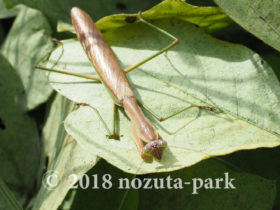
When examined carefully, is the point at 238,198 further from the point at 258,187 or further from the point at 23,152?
the point at 23,152

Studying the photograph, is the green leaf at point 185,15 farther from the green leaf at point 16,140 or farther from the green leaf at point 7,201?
the green leaf at point 7,201

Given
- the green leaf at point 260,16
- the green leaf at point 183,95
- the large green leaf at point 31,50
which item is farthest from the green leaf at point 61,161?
the green leaf at point 260,16

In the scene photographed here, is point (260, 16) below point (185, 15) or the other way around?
the other way around

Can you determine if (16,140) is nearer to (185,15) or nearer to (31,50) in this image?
(31,50)

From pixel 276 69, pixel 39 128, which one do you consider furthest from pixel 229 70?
pixel 39 128

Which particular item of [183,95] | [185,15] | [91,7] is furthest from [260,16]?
[91,7]

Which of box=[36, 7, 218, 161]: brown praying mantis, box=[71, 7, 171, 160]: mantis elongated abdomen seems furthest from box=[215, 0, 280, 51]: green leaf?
box=[71, 7, 171, 160]: mantis elongated abdomen
